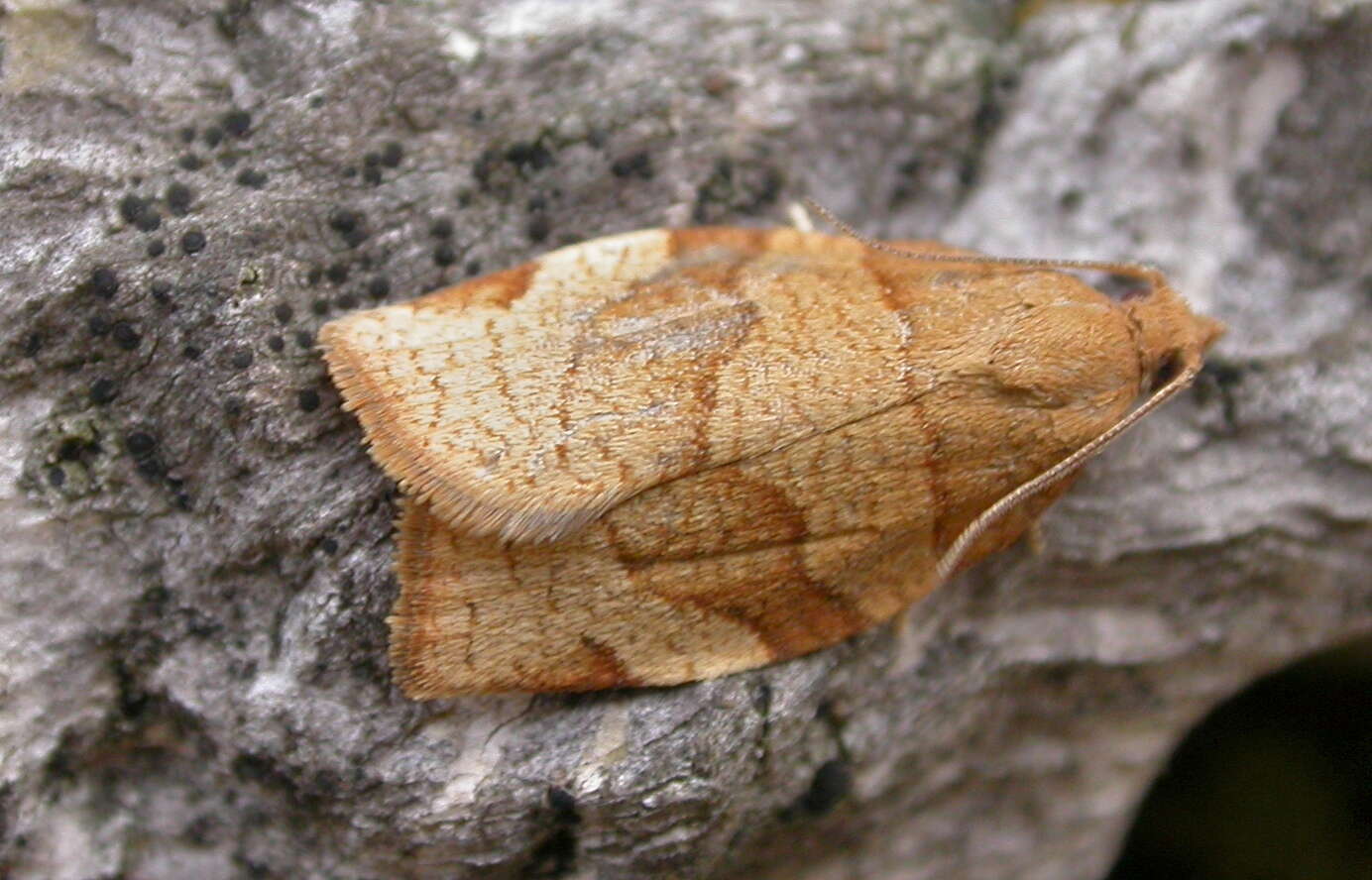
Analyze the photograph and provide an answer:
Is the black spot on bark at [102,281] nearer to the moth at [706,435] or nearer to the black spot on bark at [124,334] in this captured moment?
the black spot on bark at [124,334]

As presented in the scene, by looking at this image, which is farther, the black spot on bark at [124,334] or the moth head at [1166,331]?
the moth head at [1166,331]

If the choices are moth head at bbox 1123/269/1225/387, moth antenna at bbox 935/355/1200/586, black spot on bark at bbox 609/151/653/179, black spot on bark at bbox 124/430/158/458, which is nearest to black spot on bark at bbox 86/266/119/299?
black spot on bark at bbox 124/430/158/458

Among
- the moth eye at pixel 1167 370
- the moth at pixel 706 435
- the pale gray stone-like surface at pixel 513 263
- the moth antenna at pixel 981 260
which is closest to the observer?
the moth at pixel 706 435

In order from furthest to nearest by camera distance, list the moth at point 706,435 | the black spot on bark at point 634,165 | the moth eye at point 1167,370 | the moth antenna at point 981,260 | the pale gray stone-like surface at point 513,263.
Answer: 1. the black spot on bark at point 634,165
2. the moth eye at point 1167,370
3. the moth antenna at point 981,260
4. the pale gray stone-like surface at point 513,263
5. the moth at point 706,435

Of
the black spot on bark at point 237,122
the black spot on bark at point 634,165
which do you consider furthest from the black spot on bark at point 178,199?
the black spot on bark at point 634,165

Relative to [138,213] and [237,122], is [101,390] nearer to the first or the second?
[138,213]

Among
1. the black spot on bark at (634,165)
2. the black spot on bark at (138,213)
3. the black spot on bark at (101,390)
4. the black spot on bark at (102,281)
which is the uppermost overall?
the black spot on bark at (138,213)

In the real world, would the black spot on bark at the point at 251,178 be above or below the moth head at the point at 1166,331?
above
